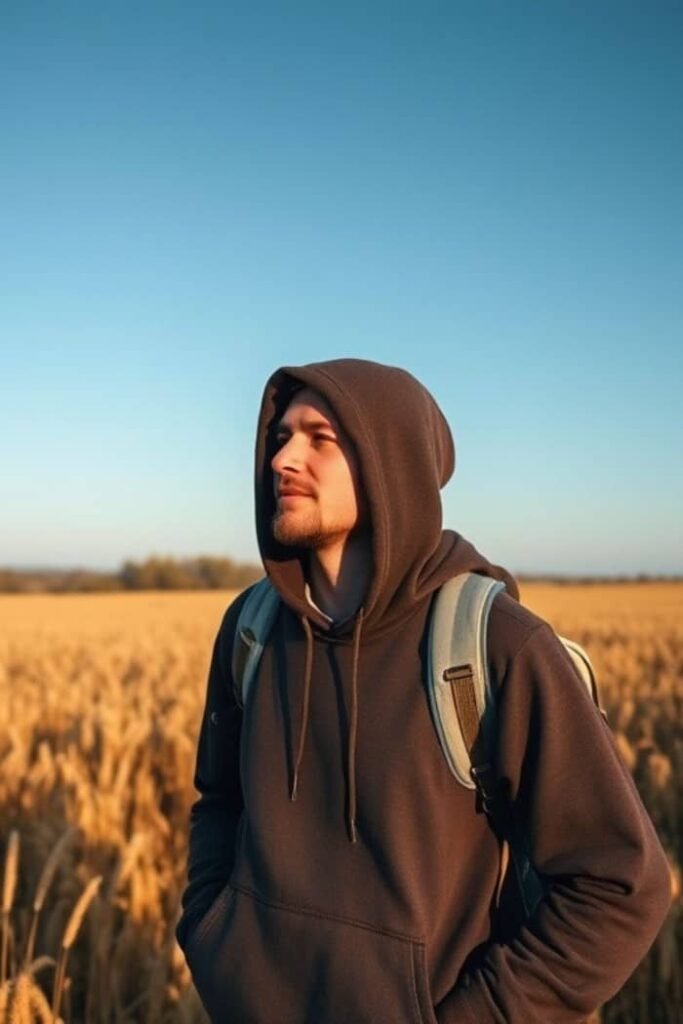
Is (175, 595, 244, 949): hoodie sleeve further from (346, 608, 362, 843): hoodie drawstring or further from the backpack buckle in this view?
the backpack buckle

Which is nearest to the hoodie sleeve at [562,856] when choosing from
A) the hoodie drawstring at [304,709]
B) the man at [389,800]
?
the man at [389,800]

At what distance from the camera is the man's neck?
1922mm

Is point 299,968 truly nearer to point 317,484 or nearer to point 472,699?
point 472,699

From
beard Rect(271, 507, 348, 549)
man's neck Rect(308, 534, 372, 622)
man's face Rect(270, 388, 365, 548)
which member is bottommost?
man's neck Rect(308, 534, 372, 622)

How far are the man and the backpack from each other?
0.08ft

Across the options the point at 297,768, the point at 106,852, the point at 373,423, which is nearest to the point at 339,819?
the point at 297,768

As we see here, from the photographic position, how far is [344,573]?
1.94 meters

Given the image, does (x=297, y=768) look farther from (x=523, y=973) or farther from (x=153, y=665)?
(x=153, y=665)

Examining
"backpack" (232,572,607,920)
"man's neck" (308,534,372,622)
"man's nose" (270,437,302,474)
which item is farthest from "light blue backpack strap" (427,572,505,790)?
"man's nose" (270,437,302,474)

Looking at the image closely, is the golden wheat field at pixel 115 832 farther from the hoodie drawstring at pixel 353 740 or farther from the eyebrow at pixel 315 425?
the eyebrow at pixel 315 425

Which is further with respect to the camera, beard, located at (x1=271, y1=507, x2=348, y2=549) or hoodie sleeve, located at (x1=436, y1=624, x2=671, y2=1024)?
beard, located at (x1=271, y1=507, x2=348, y2=549)

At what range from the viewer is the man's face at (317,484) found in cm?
186

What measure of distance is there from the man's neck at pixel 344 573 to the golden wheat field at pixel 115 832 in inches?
37.6

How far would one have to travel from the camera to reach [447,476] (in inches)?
80.7
